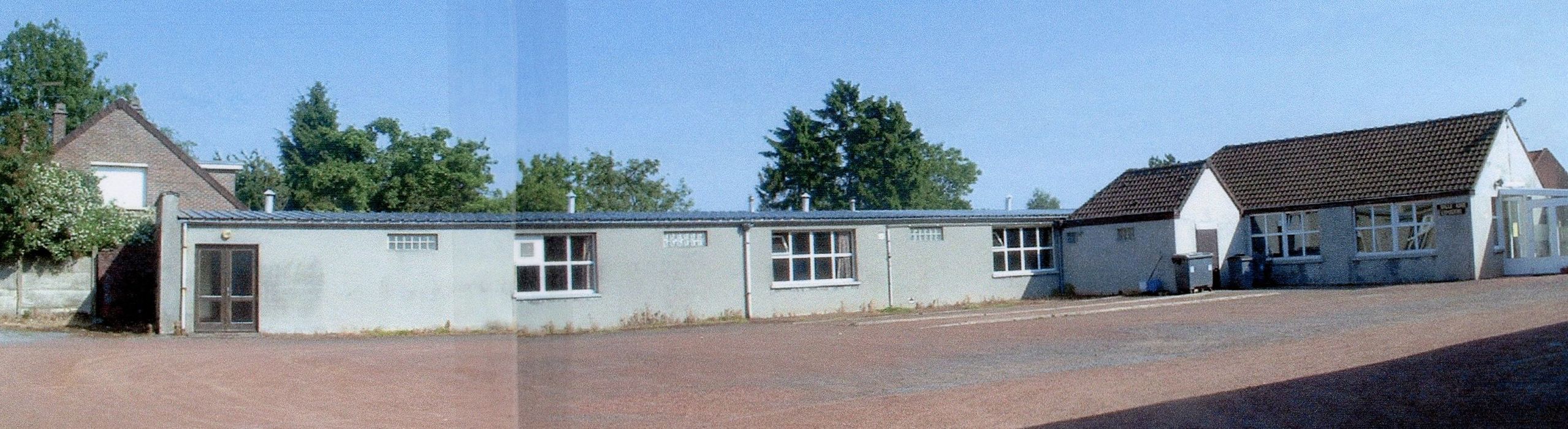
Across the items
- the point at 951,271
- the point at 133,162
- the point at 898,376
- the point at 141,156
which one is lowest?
the point at 898,376

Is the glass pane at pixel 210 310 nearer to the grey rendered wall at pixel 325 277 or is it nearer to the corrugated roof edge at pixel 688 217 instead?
the grey rendered wall at pixel 325 277

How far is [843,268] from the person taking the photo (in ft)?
93.8

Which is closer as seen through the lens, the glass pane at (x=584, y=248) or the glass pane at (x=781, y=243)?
the glass pane at (x=584, y=248)

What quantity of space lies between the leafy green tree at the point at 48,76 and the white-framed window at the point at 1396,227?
41438mm

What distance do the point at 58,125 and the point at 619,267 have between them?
21.8 metres

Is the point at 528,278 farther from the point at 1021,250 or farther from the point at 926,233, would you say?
the point at 1021,250

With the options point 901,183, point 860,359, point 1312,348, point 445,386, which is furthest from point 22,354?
point 901,183

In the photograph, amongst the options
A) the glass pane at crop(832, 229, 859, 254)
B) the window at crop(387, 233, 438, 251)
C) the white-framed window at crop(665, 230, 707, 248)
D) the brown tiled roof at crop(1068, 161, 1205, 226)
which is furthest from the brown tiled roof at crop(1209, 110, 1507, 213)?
the window at crop(387, 233, 438, 251)

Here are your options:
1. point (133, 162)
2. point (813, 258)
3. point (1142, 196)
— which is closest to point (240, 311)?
point (813, 258)

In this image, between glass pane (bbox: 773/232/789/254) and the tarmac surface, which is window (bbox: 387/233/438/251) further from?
glass pane (bbox: 773/232/789/254)

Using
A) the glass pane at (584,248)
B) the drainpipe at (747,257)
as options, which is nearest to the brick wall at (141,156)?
the glass pane at (584,248)

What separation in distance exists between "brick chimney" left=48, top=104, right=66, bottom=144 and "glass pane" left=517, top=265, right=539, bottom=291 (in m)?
36.3

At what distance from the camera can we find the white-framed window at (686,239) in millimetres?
26109

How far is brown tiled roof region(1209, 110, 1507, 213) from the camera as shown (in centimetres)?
2780
